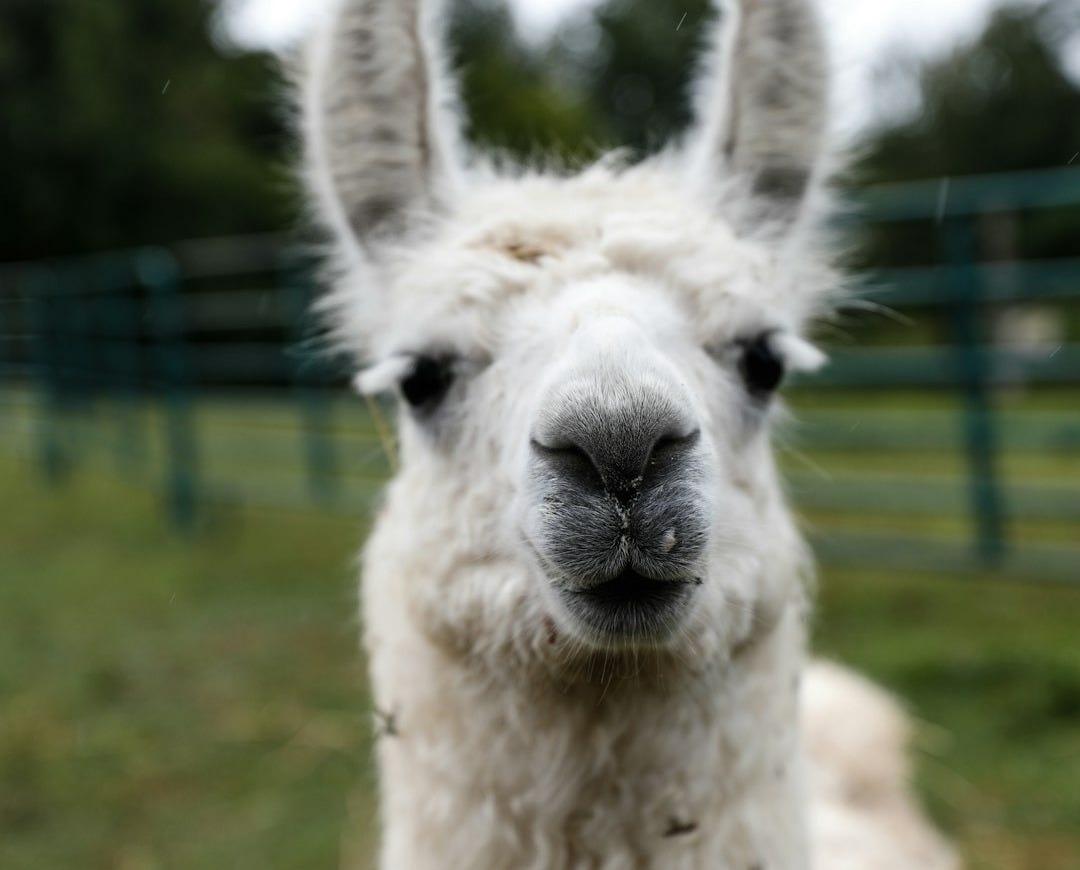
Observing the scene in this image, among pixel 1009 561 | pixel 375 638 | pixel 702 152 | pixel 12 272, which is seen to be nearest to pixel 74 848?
pixel 375 638

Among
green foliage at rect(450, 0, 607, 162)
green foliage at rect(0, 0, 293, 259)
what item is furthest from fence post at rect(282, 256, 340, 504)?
green foliage at rect(0, 0, 293, 259)

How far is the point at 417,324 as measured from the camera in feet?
5.80

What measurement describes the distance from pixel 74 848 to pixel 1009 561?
15.1 ft

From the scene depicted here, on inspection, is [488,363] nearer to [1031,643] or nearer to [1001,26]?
[1031,643]

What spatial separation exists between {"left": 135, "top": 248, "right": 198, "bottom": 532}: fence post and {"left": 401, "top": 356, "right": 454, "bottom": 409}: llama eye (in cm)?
687

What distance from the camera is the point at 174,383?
8.34 meters

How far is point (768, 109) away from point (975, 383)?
4263 mm

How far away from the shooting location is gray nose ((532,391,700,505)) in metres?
1.34

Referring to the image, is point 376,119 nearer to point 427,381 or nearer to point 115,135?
point 427,381

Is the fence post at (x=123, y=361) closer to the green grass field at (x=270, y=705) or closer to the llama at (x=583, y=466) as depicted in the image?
the green grass field at (x=270, y=705)

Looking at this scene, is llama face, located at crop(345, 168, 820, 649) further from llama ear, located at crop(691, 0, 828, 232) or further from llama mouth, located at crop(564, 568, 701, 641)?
llama ear, located at crop(691, 0, 828, 232)

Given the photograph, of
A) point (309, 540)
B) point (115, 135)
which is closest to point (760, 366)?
point (309, 540)

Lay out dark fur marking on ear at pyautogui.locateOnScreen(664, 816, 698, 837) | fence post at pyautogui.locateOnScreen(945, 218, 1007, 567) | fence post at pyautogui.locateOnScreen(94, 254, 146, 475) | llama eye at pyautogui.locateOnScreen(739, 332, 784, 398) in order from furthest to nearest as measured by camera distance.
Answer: fence post at pyautogui.locateOnScreen(94, 254, 146, 475)
fence post at pyautogui.locateOnScreen(945, 218, 1007, 567)
llama eye at pyautogui.locateOnScreen(739, 332, 784, 398)
dark fur marking on ear at pyautogui.locateOnScreen(664, 816, 698, 837)

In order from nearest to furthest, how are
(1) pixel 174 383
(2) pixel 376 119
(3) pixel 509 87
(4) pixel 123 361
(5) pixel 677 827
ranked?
(5) pixel 677 827
(2) pixel 376 119
(1) pixel 174 383
(4) pixel 123 361
(3) pixel 509 87
